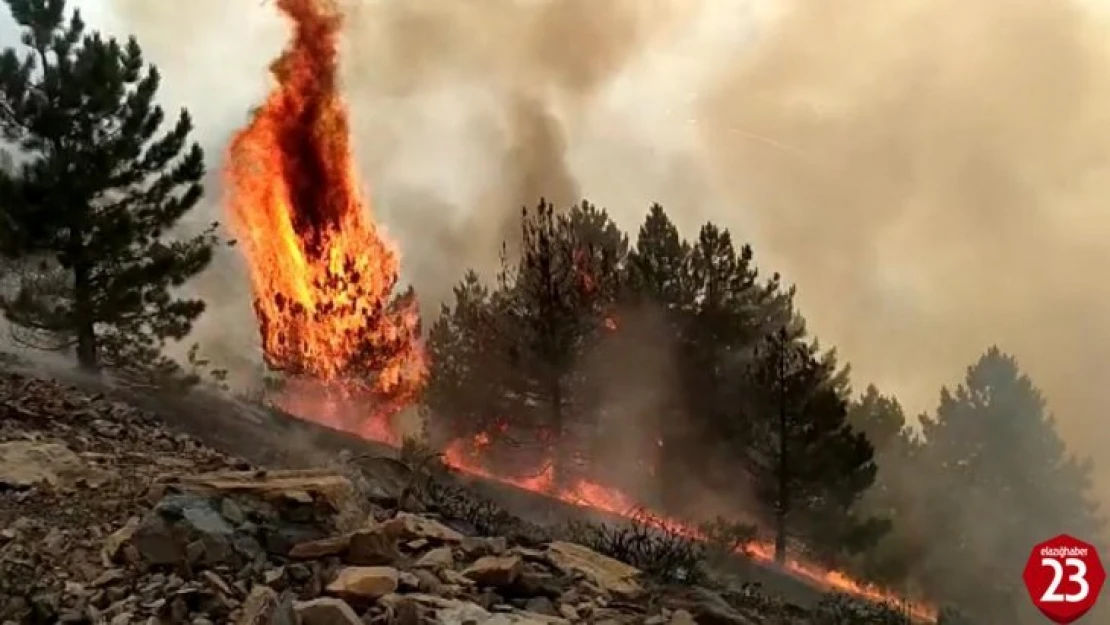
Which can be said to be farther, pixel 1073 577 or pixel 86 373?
pixel 86 373

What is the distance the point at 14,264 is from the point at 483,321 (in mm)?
14895

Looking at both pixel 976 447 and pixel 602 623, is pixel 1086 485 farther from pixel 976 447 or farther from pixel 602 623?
pixel 602 623

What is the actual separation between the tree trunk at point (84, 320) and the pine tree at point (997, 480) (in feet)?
106

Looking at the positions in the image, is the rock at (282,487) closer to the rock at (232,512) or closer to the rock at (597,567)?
the rock at (232,512)

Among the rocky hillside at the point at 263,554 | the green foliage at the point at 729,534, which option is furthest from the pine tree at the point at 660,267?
the rocky hillside at the point at 263,554

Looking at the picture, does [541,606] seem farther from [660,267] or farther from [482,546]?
[660,267]

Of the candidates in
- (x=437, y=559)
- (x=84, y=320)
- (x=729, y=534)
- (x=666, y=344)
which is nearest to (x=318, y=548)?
(x=437, y=559)

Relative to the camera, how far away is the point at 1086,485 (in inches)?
2034

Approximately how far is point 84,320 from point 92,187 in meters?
2.73

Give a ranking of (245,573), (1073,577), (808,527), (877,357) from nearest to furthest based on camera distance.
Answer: (245,573)
(1073,577)
(808,527)
(877,357)

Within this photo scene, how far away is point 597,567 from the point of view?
10.6m

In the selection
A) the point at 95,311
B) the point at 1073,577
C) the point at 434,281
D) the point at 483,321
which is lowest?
the point at 1073,577

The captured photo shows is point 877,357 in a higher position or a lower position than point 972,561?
higher

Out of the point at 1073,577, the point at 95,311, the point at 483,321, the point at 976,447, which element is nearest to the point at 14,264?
the point at 95,311
